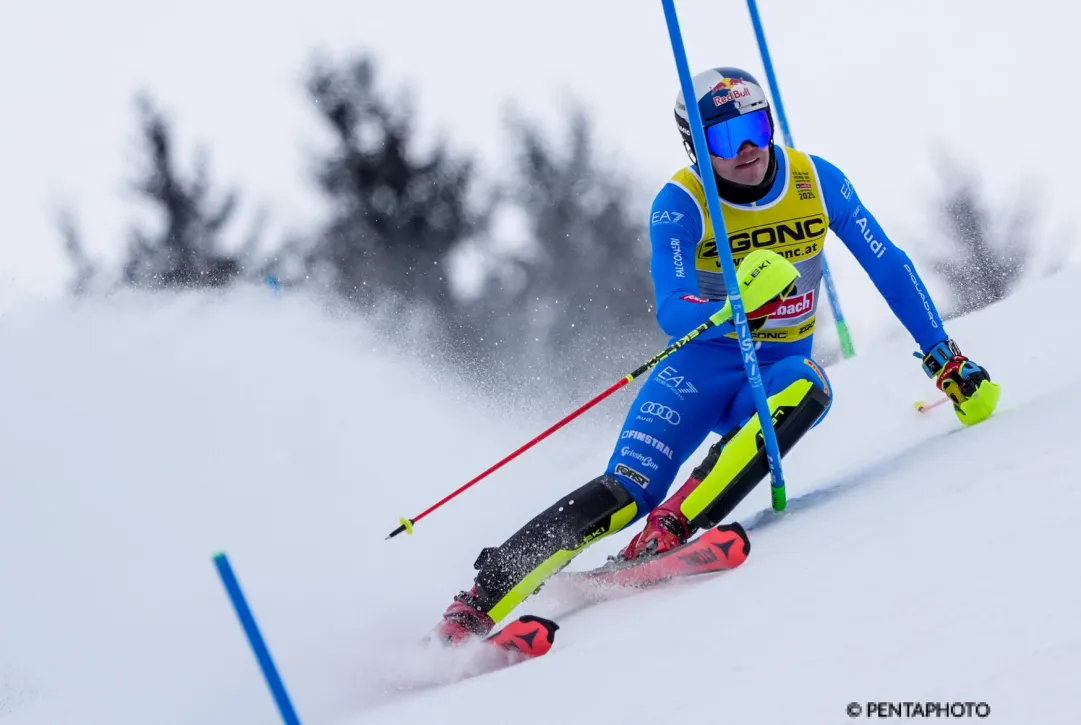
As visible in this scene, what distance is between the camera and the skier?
364 cm

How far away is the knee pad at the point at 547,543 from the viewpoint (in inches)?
139

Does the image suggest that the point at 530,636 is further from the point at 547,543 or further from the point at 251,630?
the point at 251,630

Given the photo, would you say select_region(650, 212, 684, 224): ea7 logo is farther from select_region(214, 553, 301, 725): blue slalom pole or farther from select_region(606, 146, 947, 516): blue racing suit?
select_region(214, 553, 301, 725): blue slalom pole

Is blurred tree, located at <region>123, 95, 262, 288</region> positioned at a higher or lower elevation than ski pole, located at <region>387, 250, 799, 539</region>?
higher

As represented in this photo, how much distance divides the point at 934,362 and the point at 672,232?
111cm

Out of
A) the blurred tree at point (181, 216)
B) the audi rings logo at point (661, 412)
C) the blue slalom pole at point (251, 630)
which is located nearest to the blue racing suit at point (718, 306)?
the audi rings logo at point (661, 412)

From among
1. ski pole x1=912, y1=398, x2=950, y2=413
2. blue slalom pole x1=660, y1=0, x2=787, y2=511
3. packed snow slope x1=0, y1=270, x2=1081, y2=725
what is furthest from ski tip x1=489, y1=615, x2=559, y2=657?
ski pole x1=912, y1=398, x2=950, y2=413

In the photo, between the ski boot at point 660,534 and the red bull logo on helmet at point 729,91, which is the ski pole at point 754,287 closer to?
the ski boot at point 660,534

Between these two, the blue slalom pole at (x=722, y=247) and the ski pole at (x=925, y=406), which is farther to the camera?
the ski pole at (x=925, y=406)

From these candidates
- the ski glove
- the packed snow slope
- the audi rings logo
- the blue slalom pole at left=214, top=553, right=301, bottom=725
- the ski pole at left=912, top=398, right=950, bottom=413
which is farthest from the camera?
the ski pole at left=912, top=398, right=950, bottom=413

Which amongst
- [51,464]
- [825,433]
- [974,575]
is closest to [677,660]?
[974,575]

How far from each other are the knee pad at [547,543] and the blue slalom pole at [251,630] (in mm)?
1166

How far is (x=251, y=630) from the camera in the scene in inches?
92.4

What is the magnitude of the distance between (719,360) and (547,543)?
95 centimetres
